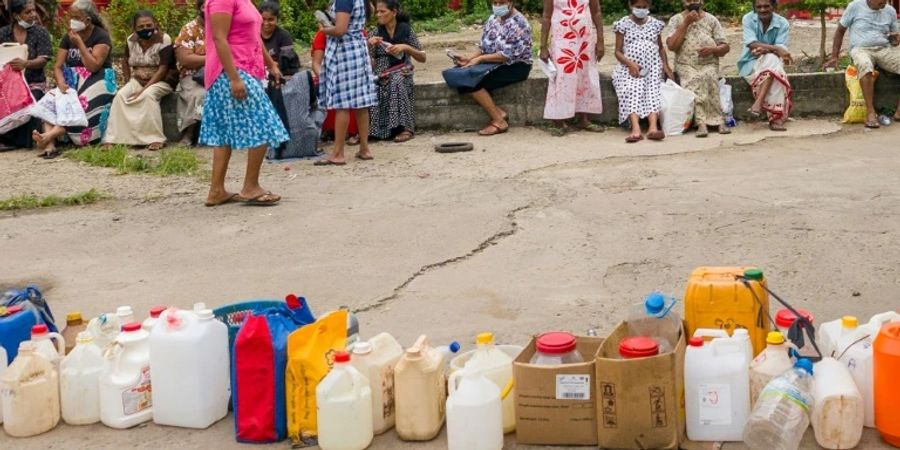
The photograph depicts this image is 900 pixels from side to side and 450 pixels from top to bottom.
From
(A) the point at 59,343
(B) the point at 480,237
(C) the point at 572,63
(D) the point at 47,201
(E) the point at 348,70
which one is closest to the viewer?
(A) the point at 59,343

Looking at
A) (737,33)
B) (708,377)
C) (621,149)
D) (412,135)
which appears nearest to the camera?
(708,377)

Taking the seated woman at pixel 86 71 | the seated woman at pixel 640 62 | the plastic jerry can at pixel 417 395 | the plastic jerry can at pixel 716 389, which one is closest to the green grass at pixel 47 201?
the seated woman at pixel 86 71

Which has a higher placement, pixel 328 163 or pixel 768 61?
pixel 768 61

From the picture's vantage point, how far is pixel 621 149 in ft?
32.2

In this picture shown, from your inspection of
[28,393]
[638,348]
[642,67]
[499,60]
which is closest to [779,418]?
[638,348]

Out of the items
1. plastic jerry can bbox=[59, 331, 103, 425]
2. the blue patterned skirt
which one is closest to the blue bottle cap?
plastic jerry can bbox=[59, 331, 103, 425]

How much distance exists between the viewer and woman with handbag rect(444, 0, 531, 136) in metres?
10.6

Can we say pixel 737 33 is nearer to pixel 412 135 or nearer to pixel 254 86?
pixel 412 135

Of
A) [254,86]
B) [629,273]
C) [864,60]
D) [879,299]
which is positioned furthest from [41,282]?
[864,60]

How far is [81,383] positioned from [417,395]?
134 centimetres

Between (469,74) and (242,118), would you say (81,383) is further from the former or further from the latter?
(469,74)

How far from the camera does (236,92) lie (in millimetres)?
7734

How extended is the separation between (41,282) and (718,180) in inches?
177

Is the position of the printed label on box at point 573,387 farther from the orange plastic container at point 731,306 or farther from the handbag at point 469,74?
the handbag at point 469,74
